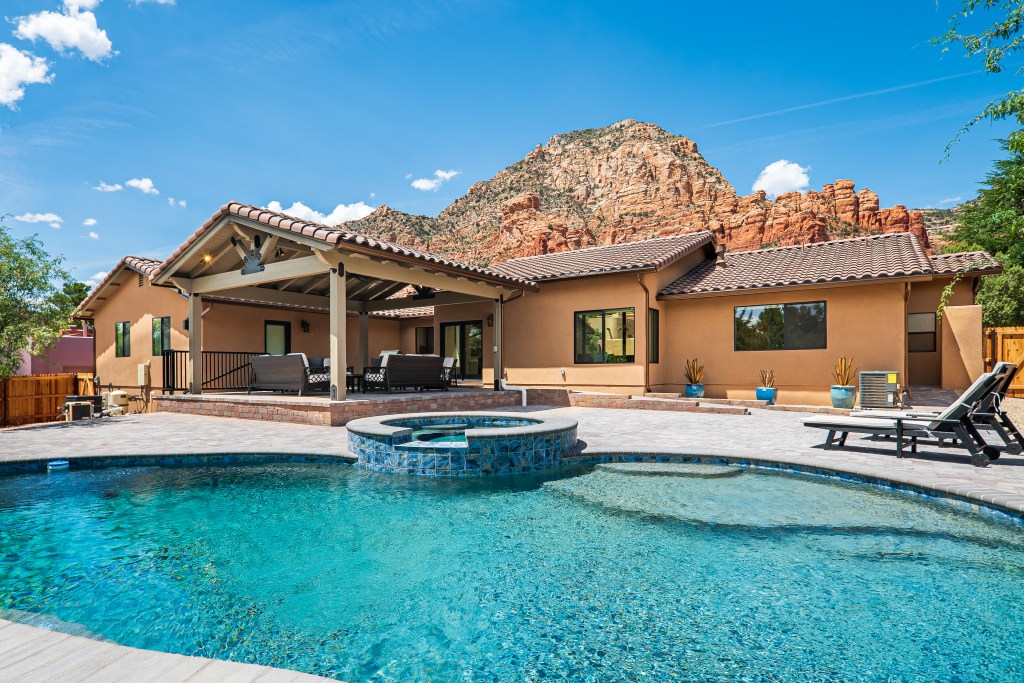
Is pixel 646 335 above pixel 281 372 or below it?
above

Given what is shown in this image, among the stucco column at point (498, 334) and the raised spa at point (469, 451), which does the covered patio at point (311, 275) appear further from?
the raised spa at point (469, 451)

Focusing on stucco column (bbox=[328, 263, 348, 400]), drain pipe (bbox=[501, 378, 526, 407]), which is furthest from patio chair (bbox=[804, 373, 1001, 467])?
drain pipe (bbox=[501, 378, 526, 407])

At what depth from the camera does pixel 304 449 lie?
7312 millimetres

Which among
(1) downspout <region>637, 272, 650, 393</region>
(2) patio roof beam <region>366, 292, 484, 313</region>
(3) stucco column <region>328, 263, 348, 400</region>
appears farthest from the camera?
(2) patio roof beam <region>366, 292, 484, 313</region>

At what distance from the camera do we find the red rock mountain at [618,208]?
5400 cm

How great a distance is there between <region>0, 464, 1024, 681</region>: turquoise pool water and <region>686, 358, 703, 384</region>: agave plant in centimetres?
819

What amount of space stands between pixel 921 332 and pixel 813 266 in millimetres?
3528

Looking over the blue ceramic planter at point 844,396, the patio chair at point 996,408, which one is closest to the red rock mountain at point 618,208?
the blue ceramic planter at point 844,396

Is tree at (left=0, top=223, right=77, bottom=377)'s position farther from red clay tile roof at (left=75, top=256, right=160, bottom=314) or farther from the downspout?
the downspout

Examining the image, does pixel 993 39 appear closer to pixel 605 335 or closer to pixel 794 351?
pixel 794 351

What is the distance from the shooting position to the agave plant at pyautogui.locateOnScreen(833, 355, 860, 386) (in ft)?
39.4

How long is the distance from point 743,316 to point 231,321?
13.9 m

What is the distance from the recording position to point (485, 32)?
77.3 ft

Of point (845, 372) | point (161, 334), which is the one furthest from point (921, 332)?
point (161, 334)
